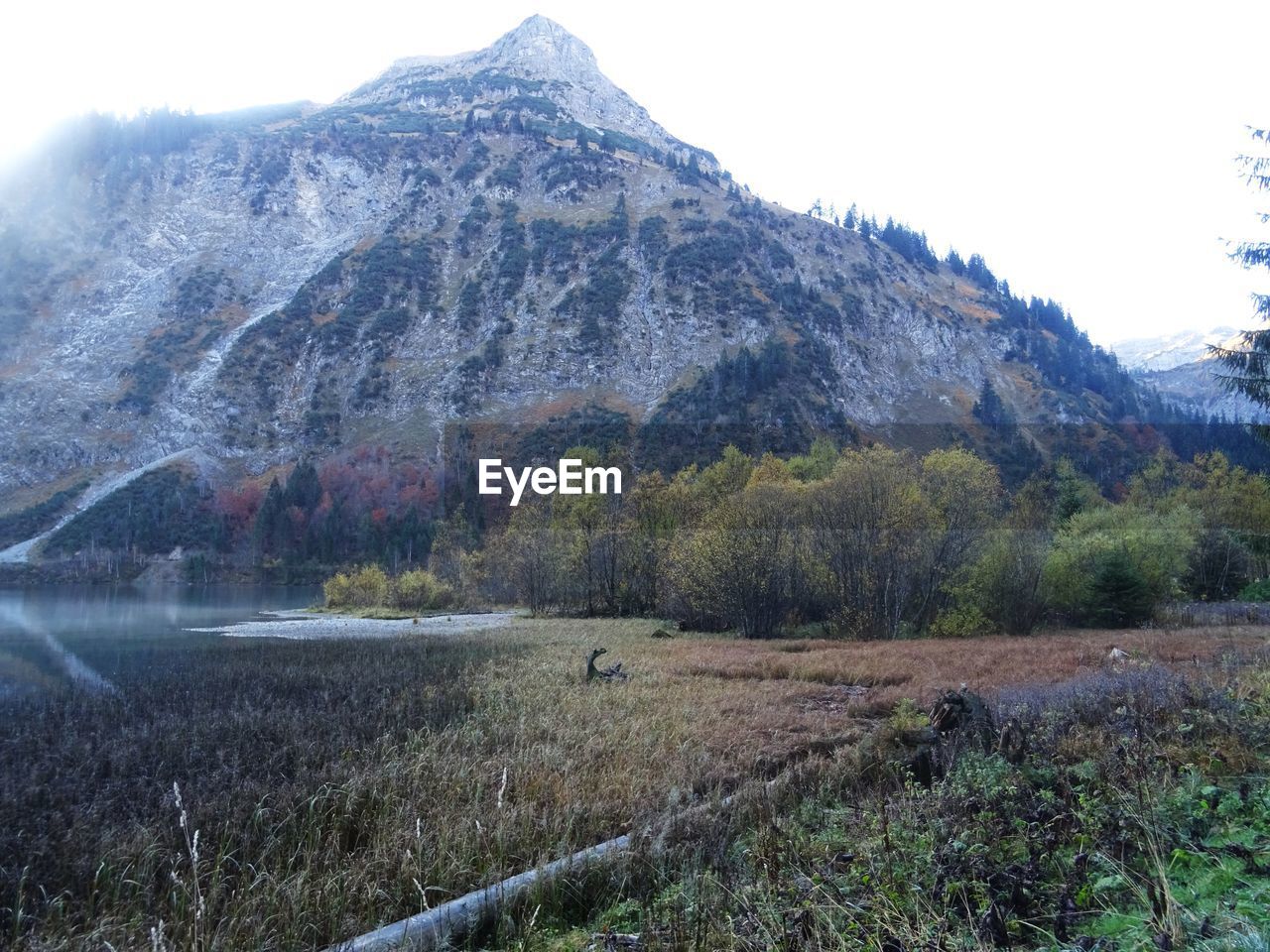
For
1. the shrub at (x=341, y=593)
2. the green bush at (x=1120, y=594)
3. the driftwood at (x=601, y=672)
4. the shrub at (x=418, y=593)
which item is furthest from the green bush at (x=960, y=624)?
the shrub at (x=341, y=593)

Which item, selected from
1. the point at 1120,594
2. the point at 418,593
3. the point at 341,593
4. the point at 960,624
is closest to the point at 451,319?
the point at 341,593

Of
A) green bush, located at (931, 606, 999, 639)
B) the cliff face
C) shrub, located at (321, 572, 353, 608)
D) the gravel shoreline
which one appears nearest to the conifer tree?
green bush, located at (931, 606, 999, 639)

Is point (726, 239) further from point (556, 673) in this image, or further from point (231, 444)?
point (556, 673)

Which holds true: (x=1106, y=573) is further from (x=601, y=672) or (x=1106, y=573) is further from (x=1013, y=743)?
(x=1013, y=743)

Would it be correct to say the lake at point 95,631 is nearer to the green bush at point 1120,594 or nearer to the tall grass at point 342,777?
the tall grass at point 342,777

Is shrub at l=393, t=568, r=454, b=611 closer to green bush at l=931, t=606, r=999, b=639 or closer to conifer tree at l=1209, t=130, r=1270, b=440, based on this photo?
green bush at l=931, t=606, r=999, b=639

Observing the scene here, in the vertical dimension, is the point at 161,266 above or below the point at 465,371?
above

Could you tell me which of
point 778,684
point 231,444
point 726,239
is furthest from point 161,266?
point 778,684
